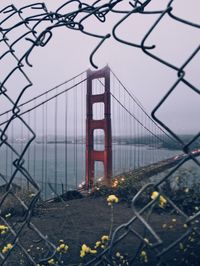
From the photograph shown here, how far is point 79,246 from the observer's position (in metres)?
3.22

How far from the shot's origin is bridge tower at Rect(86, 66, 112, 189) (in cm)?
860

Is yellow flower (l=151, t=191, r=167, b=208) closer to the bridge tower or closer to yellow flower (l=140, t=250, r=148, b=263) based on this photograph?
yellow flower (l=140, t=250, r=148, b=263)

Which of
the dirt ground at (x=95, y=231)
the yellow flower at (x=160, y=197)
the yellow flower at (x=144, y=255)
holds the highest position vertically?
the yellow flower at (x=160, y=197)

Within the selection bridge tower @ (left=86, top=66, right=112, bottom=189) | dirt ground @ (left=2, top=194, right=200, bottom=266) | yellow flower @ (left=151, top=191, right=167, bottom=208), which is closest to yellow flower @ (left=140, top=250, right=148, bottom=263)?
dirt ground @ (left=2, top=194, right=200, bottom=266)

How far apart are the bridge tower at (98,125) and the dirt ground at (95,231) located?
8.30ft

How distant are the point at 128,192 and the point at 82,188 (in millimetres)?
1847

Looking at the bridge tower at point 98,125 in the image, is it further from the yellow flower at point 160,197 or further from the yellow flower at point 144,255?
the yellow flower at point 160,197

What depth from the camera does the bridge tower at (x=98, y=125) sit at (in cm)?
860

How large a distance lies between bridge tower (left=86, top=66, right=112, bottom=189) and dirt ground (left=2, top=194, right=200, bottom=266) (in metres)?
2.53

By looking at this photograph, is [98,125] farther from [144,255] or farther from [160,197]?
[160,197]

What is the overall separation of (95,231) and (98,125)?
5324 millimetres

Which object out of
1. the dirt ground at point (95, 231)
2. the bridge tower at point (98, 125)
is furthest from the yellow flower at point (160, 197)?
the bridge tower at point (98, 125)

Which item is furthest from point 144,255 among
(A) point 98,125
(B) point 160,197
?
(A) point 98,125

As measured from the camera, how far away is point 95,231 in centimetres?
389
